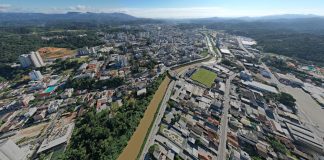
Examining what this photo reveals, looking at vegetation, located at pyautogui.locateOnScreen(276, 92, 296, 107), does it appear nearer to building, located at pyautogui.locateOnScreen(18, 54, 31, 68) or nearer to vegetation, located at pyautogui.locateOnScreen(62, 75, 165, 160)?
vegetation, located at pyautogui.locateOnScreen(62, 75, 165, 160)

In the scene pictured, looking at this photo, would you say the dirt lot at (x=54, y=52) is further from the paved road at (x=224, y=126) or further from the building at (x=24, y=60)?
the paved road at (x=224, y=126)

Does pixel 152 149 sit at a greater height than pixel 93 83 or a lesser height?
lesser

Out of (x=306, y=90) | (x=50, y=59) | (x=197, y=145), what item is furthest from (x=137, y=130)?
(x=50, y=59)

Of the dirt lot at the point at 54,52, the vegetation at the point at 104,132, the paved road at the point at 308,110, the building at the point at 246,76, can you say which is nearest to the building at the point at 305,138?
the paved road at the point at 308,110

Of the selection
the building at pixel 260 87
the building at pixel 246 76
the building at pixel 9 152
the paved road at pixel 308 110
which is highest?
the building at pixel 9 152

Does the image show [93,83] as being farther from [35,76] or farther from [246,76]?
[246,76]

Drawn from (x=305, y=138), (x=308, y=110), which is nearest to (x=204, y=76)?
(x=308, y=110)

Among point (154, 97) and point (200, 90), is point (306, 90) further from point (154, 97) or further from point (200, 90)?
point (154, 97)
